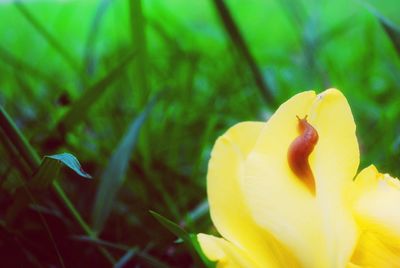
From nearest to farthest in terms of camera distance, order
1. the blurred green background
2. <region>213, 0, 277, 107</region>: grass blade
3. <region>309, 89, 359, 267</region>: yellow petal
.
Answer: <region>309, 89, 359, 267</region>: yellow petal
the blurred green background
<region>213, 0, 277, 107</region>: grass blade

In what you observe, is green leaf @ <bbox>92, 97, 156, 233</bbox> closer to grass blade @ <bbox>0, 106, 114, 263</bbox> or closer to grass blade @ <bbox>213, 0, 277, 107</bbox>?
grass blade @ <bbox>0, 106, 114, 263</bbox>

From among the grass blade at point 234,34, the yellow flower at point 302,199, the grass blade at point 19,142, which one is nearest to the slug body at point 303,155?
the yellow flower at point 302,199

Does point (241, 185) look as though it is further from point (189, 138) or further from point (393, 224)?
point (189, 138)

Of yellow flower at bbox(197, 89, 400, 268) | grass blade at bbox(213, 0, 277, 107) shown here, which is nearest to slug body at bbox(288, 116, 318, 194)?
yellow flower at bbox(197, 89, 400, 268)

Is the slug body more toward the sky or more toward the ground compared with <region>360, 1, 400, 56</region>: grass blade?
more toward the sky

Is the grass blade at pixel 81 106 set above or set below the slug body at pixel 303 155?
above

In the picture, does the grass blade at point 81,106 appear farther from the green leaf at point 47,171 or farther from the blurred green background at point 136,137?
the green leaf at point 47,171

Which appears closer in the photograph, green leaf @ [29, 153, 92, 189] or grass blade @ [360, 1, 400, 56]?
green leaf @ [29, 153, 92, 189]
